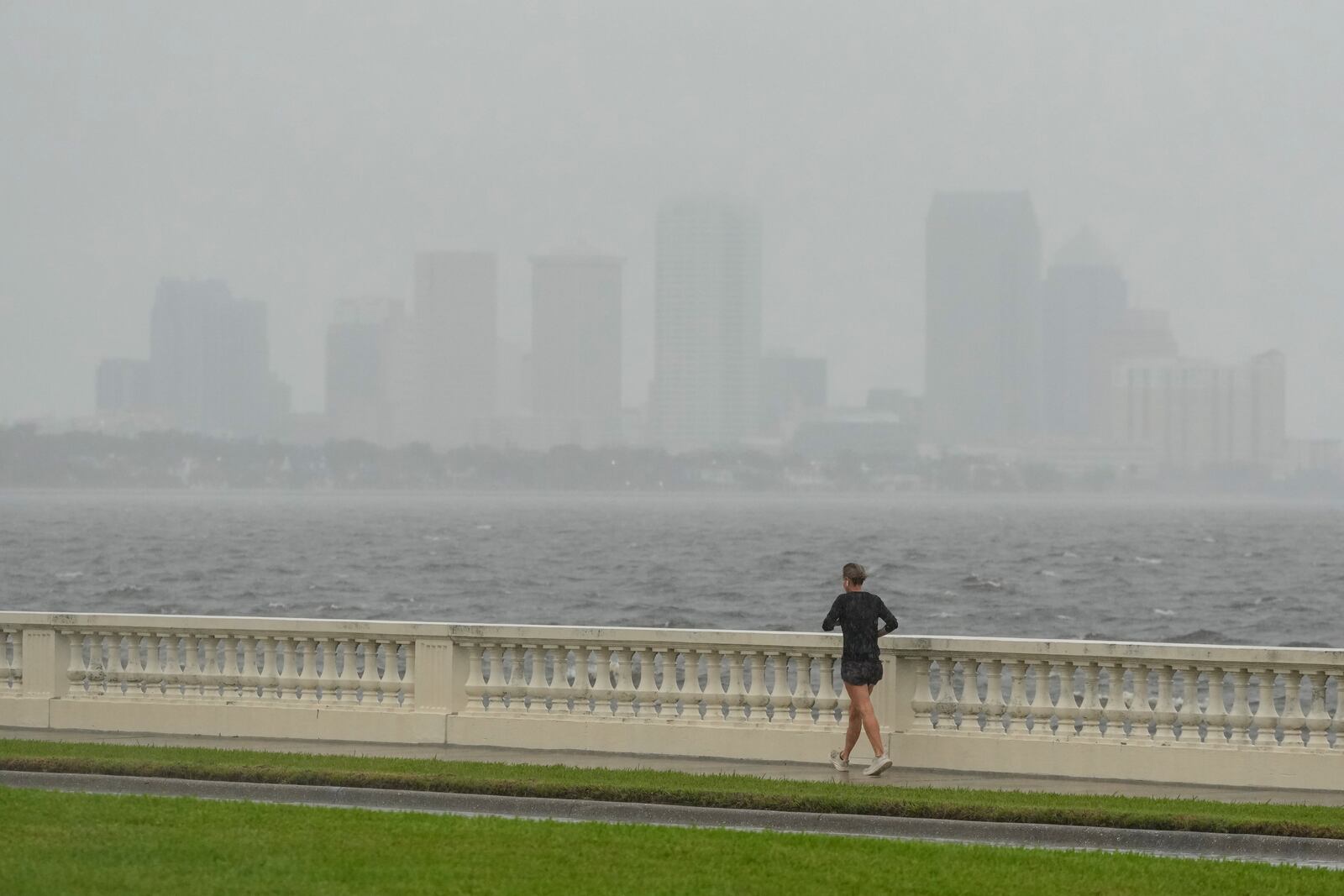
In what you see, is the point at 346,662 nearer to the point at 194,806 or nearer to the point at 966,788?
the point at 194,806

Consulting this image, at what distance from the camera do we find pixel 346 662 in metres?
17.3

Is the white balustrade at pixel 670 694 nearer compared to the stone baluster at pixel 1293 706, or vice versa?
the stone baluster at pixel 1293 706

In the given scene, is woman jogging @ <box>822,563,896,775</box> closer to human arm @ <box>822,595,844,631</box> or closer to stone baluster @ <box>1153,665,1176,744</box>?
human arm @ <box>822,595,844,631</box>

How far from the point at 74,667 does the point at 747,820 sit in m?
8.71

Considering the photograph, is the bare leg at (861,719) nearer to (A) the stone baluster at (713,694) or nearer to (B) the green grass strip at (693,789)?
(B) the green grass strip at (693,789)

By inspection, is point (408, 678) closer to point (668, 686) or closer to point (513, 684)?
point (513, 684)

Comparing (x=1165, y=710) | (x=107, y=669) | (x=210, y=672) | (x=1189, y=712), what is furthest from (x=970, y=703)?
(x=107, y=669)

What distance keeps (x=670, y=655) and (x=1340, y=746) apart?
564 centimetres

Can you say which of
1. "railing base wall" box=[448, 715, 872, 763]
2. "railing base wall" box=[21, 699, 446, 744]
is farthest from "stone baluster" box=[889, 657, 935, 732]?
"railing base wall" box=[21, 699, 446, 744]

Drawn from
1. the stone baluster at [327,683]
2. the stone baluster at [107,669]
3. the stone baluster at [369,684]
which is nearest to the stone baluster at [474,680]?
the stone baluster at [369,684]

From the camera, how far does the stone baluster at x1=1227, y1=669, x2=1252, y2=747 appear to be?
1475cm

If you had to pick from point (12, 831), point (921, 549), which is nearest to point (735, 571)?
point (921, 549)

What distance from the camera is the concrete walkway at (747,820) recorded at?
38.6ft

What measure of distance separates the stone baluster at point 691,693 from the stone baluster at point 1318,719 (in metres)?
5.02
